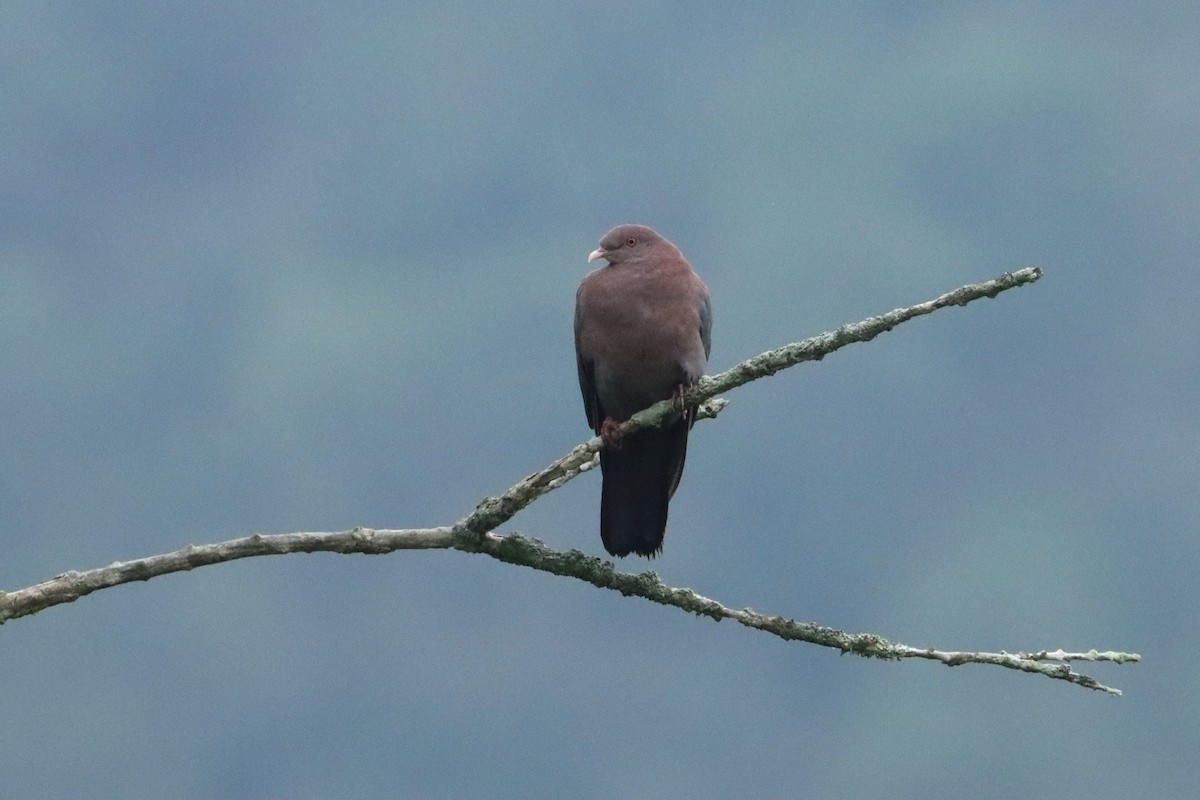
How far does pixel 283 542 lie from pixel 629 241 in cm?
343

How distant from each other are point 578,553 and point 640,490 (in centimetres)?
178

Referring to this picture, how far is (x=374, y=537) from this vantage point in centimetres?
575

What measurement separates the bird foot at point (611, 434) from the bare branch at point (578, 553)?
2.59ft

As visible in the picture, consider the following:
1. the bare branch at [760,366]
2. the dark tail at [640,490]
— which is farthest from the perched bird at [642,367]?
the bare branch at [760,366]

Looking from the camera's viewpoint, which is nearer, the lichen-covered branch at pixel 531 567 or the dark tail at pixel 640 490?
the lichen-covered branch at pixel 531 567

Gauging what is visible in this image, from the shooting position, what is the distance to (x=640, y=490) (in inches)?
315

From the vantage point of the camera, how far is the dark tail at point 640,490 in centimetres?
795

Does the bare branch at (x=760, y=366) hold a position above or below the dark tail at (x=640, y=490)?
below

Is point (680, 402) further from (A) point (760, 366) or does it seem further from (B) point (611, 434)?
(A) point (760, 366)

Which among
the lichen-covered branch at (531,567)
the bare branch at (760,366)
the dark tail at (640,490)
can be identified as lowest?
the lichen-covered branch at (531,567)

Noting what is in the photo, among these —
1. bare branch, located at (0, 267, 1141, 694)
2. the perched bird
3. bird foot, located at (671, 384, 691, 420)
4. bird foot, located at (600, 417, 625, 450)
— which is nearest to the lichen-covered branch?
bare branch, located at (0, 267, 1141, 694)

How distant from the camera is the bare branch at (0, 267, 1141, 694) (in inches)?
220

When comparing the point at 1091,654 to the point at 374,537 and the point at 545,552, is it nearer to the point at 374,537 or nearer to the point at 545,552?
the point at 545,552

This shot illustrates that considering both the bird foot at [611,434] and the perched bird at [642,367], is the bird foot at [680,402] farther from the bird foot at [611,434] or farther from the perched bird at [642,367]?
the bird foot at [611,434]
